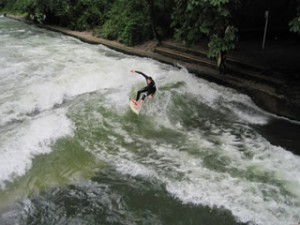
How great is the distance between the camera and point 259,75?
1039 centimetres

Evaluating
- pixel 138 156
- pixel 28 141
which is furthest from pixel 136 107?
pixel 28 141

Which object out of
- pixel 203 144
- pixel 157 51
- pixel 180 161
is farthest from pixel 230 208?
pixel 157 51

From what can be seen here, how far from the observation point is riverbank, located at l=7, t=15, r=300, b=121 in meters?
9.41

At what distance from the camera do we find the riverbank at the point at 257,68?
9414 mm

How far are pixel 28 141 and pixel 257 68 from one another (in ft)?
21.3

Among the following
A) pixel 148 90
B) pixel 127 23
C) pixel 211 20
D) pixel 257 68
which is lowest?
pixel 148 90

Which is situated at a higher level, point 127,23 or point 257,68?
point 127,23

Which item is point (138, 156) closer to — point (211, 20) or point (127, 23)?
point (211, 20)

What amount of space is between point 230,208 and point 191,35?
5745 millimetres

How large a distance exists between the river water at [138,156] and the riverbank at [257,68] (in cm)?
33

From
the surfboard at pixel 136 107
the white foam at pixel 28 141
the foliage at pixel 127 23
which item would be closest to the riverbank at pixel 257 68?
the foliage at pixel 127 23

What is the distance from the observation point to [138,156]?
7.64 metres

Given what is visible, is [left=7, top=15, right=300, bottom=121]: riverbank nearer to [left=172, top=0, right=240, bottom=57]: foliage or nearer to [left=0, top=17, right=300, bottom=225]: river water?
[left=0, top=17, right=300, bottom=225]: river water

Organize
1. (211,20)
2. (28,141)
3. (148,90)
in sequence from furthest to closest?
(211,20) → (148,90) → (28,141)
